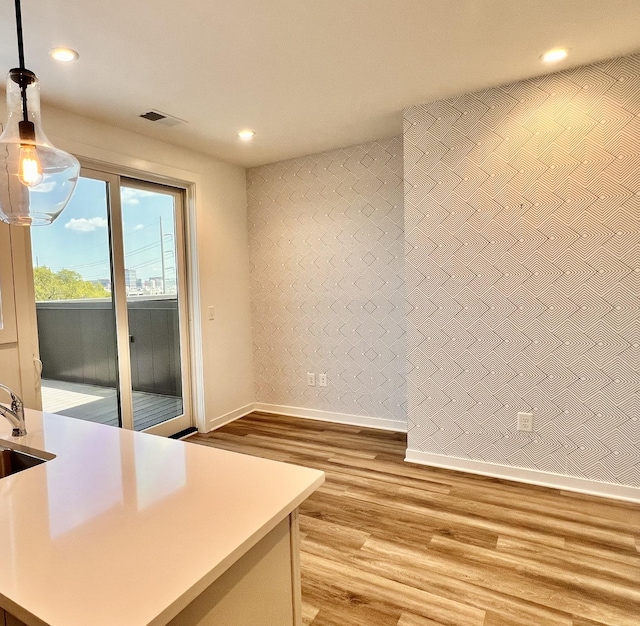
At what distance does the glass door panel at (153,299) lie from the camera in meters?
3.37

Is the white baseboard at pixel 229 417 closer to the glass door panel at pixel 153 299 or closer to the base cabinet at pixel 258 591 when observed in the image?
the glass door panel at pixel 153 299

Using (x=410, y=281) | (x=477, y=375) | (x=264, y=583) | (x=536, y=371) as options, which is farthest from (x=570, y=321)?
(x=264, y=583)

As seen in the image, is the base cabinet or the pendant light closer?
the base cabinet

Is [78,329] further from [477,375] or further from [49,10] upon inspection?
[477,375]

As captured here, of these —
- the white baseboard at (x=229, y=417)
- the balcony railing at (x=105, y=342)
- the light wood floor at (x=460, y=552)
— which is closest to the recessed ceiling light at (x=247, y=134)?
the balcony railing at (x=105, y=342)

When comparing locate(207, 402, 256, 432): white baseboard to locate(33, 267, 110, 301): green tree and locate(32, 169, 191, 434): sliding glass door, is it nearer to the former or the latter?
locate(32, 169, 191, 434): sliding glass door

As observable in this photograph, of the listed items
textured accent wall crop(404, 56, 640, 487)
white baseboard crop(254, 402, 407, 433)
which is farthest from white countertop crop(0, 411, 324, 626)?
white baseboard crop(254, 402, 407, 433)

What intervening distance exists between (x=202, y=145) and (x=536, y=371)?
122 inches

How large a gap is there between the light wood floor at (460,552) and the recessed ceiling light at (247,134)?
2605 millimetres

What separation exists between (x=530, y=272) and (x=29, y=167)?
8.58ft

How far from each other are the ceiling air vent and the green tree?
1.19 m

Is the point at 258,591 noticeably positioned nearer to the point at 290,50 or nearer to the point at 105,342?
the point at 290,50

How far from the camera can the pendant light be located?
123cm

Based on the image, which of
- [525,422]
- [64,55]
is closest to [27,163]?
[64,55]
